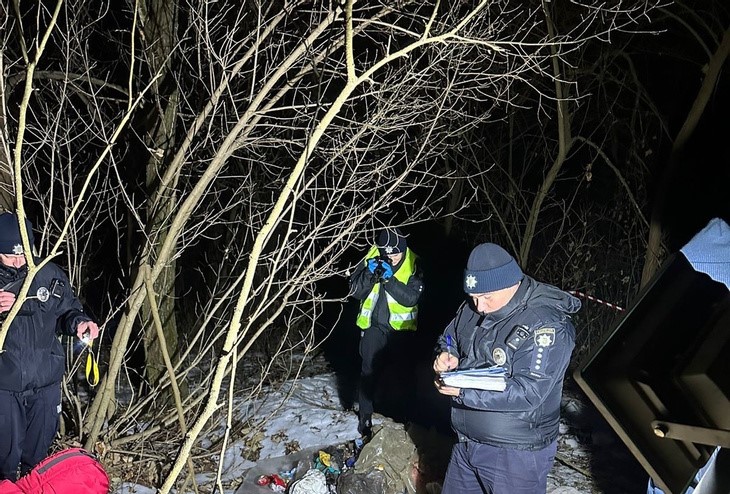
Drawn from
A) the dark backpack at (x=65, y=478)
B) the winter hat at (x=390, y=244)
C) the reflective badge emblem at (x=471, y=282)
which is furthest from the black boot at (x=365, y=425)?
the dark backpack at (x=65, y=478)

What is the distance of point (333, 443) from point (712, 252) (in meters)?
4.33

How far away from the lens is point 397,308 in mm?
5602

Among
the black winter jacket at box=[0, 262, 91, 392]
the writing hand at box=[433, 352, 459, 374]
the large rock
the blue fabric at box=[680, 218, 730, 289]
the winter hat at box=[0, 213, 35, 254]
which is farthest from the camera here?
the large rock

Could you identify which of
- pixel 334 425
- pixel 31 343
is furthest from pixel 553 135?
pixel 31 343

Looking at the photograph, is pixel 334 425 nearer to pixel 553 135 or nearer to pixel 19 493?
pixel 19 493

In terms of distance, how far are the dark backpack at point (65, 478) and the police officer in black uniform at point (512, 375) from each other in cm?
173

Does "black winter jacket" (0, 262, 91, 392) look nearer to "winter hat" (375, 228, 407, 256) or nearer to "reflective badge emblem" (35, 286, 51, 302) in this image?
"reflective badge emblem" (35, 286, 51, 302)

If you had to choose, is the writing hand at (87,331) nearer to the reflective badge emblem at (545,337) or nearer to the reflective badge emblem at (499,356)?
the reflective badge emblem at (499,356)

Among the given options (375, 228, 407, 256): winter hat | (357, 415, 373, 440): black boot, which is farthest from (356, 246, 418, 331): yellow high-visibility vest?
(357, 415, 373, 440): black boot

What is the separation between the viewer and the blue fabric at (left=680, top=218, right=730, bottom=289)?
1805mm

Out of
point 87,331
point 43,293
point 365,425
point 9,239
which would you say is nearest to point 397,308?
point 365,425

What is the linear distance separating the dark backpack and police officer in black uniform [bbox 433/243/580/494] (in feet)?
5.68

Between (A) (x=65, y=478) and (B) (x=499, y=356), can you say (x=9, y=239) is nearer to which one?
(A) (x=65, y=478)

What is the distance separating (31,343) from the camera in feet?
13.0
